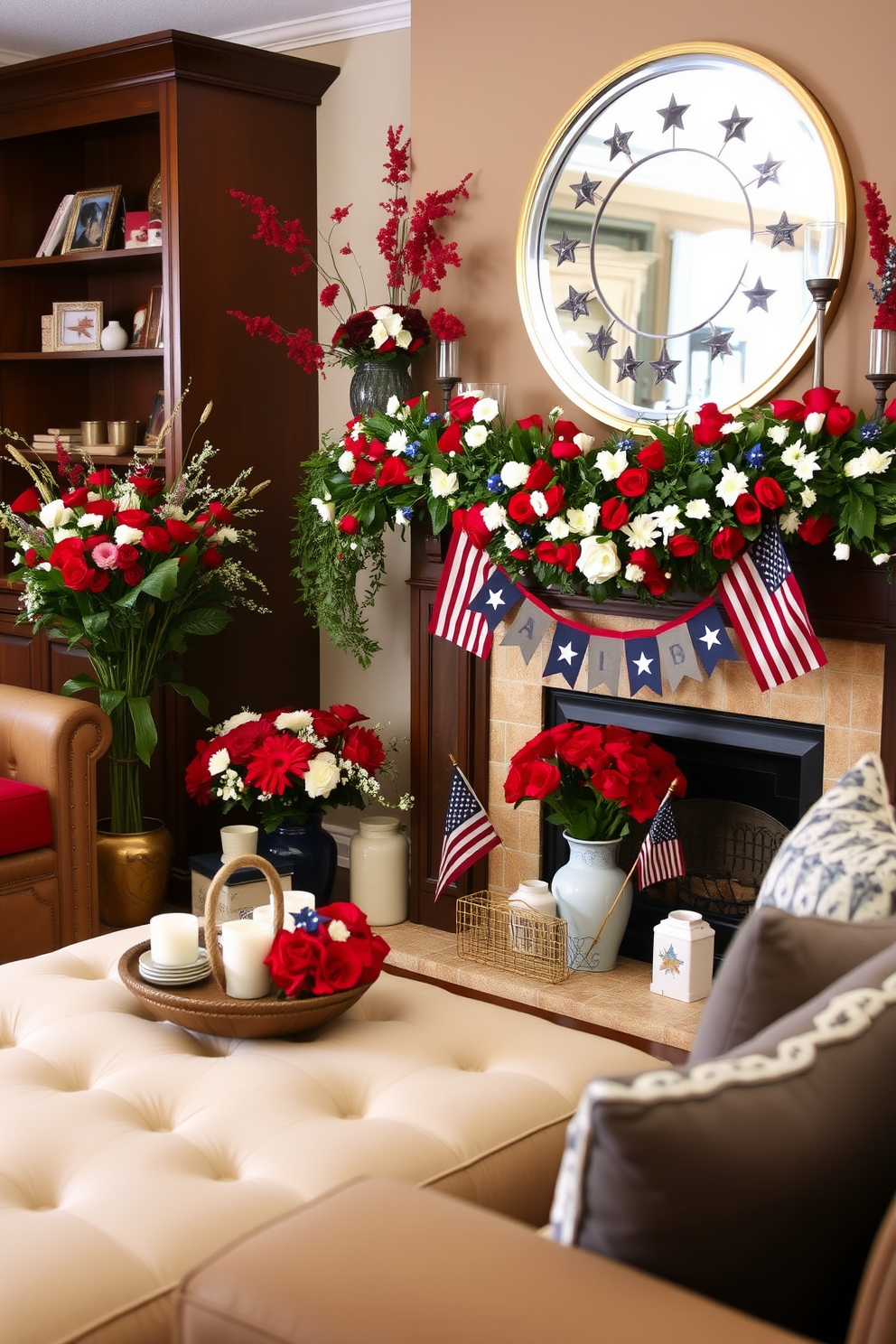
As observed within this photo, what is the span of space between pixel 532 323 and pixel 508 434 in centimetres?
42

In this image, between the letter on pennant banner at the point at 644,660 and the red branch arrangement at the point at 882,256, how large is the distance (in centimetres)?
87

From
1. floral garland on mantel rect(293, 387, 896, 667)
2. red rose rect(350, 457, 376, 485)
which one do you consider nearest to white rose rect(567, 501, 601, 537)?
floral garland on mantel rect(293, 387, 896, 667)

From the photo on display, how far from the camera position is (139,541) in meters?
3.57

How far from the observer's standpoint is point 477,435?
125 inches

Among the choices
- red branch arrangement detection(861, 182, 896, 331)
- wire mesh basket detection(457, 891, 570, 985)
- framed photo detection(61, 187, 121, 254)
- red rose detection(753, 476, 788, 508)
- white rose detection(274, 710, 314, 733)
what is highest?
framed photo detection(61, 187, 121, 254)

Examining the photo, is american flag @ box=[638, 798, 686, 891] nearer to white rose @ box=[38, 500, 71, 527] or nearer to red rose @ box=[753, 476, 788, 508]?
red rose @ box=[753, 476, 788, 508]

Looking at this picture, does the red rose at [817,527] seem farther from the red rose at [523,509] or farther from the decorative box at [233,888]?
the decorative box at [233,888]

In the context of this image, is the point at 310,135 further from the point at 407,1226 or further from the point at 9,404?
the point at 407,1226

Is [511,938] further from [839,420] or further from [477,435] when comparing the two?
[839,420]

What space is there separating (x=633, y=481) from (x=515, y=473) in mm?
300

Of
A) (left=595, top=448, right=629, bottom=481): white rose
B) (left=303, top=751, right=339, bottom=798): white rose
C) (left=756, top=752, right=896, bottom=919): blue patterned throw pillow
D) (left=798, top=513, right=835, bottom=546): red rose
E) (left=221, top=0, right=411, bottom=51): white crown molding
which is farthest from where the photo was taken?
(left=221, top=0, right=411, bottom=51): white crown molding

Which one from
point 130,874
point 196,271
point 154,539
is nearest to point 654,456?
point 154,539

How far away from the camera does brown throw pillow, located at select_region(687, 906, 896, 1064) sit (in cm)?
111

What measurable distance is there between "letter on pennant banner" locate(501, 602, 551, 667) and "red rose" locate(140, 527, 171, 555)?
3.10 feet
